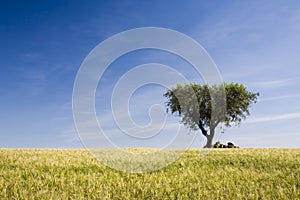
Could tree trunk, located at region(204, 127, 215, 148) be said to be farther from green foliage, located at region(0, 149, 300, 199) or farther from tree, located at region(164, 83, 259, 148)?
green foliage, located at region(0, 149, 300, 199)

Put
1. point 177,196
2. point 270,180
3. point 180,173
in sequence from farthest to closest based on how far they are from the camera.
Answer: point 180,173 → point 270,180 → point 177,196

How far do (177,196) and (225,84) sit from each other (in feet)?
139

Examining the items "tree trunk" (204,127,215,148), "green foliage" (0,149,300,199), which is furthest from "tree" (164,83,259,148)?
"green foliage" (0,149,300,199)

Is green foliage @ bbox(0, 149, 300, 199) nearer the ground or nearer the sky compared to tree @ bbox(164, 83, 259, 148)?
nearer the ground

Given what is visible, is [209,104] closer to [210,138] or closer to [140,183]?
[210,138]

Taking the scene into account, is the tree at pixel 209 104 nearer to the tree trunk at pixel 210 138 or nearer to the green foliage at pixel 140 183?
the tree trunk at pixel 210 138

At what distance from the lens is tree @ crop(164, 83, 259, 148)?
150ft

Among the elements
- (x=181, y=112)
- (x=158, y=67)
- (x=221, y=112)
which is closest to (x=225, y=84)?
(x=221, y=112)

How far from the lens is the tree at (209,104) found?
4572cm

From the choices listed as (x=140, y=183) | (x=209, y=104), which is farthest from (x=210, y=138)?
(x=140, y=183)

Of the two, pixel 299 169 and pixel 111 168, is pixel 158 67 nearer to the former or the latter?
pixel 111 168

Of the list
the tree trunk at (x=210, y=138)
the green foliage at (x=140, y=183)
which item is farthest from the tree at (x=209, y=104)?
the green foliage at (x=140, y=183)

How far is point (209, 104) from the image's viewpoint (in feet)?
151

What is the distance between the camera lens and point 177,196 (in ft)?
24.6
